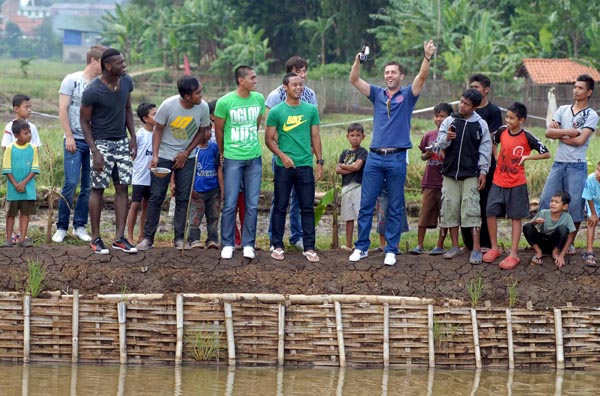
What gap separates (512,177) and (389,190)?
3.81ft

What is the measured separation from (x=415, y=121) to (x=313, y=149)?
2024cm

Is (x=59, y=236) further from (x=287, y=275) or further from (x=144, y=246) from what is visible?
(x=287, y=275)

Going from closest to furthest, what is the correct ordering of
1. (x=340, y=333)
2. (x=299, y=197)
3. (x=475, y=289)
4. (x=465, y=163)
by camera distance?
(x=340, y=333)
(x=475, y=289)
(x=465, y=163)
(x=299, y=197)

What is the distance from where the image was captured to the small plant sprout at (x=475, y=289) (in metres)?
9.07

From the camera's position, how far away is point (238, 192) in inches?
376

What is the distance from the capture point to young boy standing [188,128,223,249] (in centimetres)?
992

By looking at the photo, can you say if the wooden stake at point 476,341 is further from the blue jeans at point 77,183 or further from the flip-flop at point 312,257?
the blue jeans at point 77,183

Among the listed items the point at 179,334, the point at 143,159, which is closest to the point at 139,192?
the point at 143,159

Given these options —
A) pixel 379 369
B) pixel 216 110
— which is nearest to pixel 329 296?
pixel 379 369

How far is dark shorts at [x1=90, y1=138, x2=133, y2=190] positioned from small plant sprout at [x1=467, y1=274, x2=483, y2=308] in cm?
332

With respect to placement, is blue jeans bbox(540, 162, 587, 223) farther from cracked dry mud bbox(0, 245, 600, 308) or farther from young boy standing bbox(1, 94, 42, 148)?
young boy standing bbox(1, 94, 42, 148)

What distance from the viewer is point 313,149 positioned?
9680 millimetres

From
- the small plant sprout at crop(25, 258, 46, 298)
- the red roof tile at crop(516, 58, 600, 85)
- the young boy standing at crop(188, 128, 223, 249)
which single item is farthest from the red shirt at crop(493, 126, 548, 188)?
the red roof tile at crop(516, 58, 600, 85)

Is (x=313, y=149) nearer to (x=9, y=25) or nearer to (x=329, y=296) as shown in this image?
(x=329, y=296)
